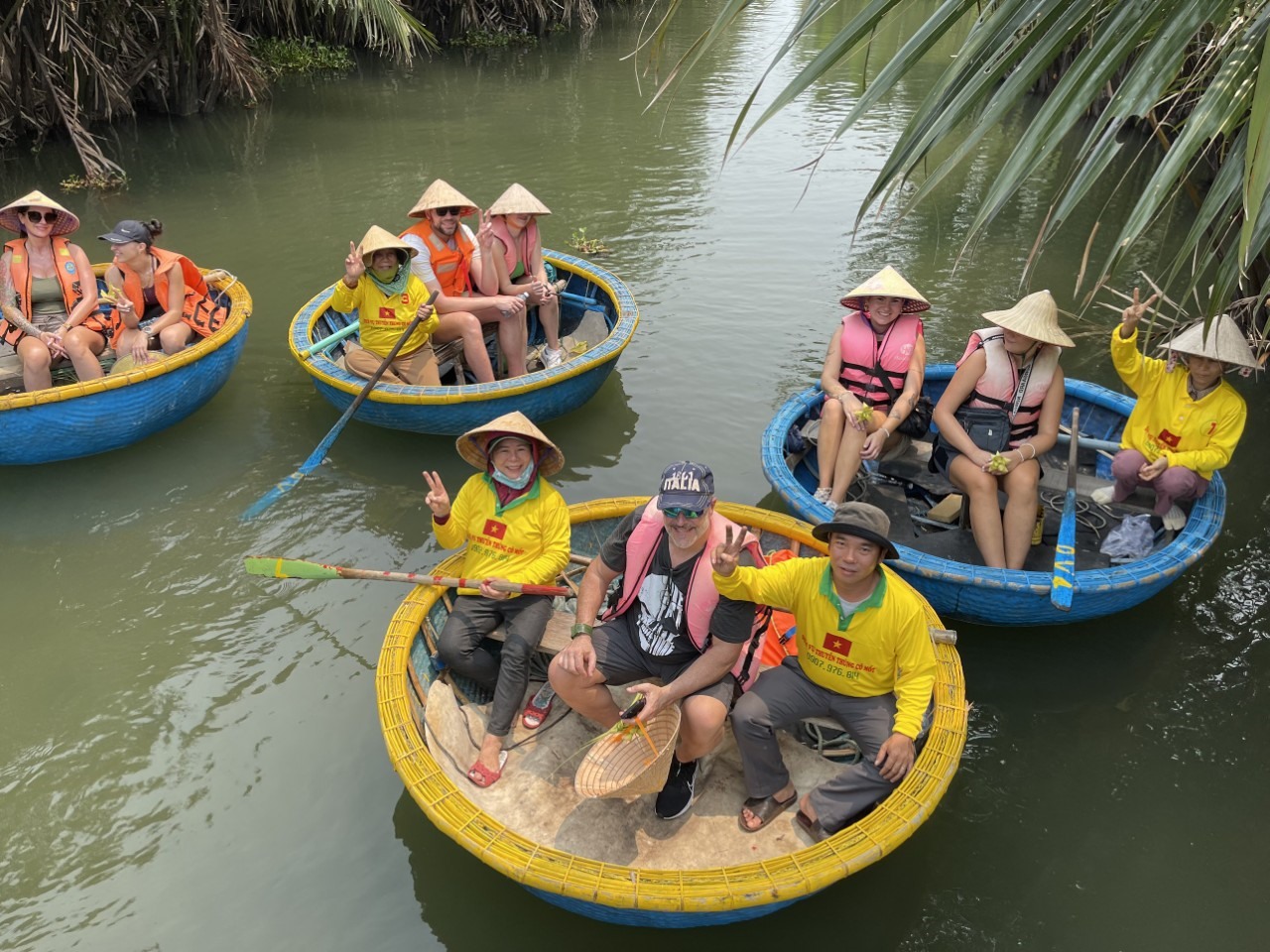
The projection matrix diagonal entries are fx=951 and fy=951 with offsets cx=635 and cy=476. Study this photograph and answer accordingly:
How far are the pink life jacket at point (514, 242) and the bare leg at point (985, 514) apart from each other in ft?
11.6

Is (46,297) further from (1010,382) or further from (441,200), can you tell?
(1010,382)

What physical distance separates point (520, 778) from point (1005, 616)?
2558mm

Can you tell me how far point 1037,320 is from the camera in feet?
16.5

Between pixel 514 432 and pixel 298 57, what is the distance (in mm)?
16519

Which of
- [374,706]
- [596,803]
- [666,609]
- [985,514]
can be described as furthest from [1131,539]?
[374,706]

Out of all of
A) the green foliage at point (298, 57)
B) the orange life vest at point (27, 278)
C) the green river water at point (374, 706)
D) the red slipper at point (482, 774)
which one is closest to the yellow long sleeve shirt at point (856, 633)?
the green river water at point (374, 706)

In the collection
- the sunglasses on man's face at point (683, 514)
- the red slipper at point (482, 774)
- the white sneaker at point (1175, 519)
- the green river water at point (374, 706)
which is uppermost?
the sunglasses on man's face at point (683, 514)

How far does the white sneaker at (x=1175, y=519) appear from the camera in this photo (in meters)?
5.14

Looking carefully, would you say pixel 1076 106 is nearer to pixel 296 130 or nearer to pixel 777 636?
pixel 777 636

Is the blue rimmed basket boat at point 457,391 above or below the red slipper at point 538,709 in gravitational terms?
above

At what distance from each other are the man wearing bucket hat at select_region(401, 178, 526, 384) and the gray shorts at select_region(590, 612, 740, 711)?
2907mm

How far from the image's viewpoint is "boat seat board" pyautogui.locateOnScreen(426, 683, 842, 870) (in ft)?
12.3

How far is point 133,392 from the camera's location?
6164 mm

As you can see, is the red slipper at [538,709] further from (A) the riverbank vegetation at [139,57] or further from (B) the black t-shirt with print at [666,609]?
(A) the riverbank vegetation at [139,57]
